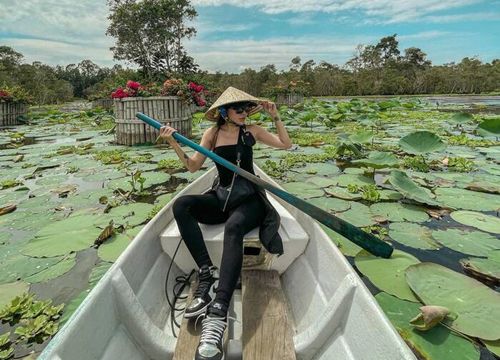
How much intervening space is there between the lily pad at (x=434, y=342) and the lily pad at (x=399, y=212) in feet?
5.14

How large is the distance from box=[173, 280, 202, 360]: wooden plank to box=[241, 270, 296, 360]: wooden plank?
0.25 metres

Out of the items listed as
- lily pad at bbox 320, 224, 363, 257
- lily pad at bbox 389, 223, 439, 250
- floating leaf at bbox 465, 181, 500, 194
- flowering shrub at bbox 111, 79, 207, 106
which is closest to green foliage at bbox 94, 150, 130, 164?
flowering shrub at bbox 111, 79, 207, 106

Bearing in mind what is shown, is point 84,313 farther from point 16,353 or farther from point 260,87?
point 260,87

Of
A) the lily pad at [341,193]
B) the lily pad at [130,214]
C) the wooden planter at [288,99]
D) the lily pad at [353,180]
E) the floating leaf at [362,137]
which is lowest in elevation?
the lily pad at [130,214]

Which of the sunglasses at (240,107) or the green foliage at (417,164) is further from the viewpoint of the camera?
the green foliage at (417,164)

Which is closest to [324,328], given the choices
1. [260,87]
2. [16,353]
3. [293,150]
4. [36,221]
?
[16,353]

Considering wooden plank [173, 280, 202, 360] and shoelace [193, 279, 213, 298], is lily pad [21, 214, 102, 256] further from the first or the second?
wooden plank [173, 280, 202, 360]

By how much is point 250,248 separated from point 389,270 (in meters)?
1.08

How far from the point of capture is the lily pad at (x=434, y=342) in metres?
1.60

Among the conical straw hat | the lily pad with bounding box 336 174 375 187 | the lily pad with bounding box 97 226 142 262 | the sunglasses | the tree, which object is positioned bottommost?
the lily pad with bounding box 97 226 142 262

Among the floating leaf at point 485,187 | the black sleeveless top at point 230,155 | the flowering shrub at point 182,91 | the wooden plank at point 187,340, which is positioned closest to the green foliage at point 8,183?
the flowering shrub at point 182,91

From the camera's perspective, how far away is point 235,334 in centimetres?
173

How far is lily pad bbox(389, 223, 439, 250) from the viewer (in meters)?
2.79

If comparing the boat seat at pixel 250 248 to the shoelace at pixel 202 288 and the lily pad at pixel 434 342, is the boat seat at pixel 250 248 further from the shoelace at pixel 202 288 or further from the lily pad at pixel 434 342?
the lily pad at pixel 434 342
